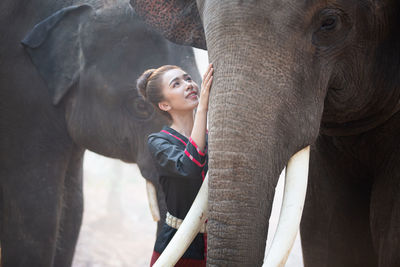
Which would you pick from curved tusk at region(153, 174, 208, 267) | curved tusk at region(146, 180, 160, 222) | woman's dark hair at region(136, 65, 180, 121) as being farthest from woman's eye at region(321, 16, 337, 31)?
→ curved tusk at region(146, 180, 160, 222)

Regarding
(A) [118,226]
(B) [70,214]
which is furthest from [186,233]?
(A) [118,226]

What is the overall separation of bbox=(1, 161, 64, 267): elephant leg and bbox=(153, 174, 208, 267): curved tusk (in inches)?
71.5

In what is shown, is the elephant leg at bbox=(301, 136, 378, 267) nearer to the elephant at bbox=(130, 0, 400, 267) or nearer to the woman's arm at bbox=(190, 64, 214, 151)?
the elephant at bbox=(130, 0, 400, 267)

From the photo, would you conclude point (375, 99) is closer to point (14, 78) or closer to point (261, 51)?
Result: point (261, 51)

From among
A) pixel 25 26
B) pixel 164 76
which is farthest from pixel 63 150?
pixel 164 76

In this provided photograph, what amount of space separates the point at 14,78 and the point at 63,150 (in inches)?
18.5

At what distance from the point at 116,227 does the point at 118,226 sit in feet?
0.39

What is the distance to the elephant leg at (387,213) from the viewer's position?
2119 mm

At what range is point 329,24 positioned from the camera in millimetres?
1768

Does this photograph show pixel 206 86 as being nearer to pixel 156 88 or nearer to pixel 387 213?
pixel 156 88

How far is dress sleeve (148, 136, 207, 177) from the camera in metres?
2.09

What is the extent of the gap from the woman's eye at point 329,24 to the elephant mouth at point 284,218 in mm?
332

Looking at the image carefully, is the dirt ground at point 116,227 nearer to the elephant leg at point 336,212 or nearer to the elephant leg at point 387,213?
the elephant leg at point 336,212

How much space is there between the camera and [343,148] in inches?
91.4
